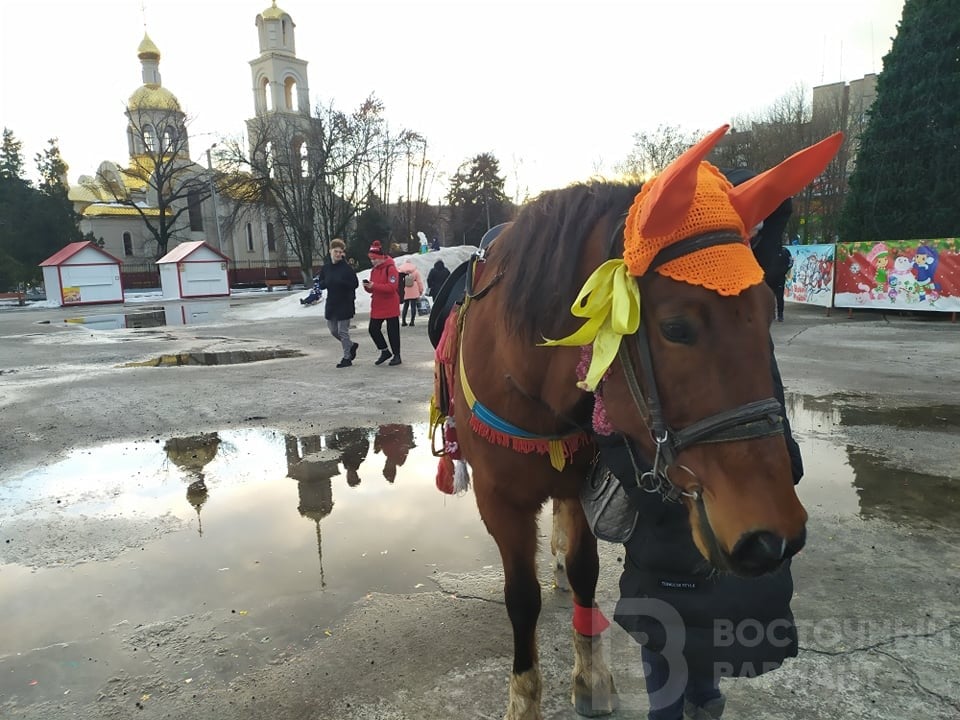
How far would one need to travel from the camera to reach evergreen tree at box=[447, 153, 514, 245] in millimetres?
53188

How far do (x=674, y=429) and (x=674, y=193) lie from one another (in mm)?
536

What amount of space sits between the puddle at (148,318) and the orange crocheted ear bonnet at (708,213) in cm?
1939

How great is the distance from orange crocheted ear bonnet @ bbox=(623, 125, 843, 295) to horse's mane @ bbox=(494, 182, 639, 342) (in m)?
0.23

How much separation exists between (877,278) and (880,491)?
13.5 metres

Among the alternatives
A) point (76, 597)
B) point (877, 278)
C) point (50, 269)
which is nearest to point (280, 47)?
point (50, 269)

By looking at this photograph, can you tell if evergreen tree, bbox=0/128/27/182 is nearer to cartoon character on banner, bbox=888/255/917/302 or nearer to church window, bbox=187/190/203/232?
church window, bbox=187/190/203/232

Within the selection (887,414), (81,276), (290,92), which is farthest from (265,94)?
(887,414)

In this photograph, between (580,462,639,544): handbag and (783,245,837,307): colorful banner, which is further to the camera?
(783,245,837,307): colorful banner

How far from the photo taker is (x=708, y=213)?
55.8 inches

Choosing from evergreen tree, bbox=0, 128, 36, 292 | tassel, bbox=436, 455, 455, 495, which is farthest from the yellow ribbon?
evergreen tree, bbox=0, 128, 36, 292

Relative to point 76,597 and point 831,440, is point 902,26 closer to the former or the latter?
point 831,440

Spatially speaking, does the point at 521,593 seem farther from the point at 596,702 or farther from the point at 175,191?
the point at 175,191

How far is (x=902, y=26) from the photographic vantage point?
16812 mm

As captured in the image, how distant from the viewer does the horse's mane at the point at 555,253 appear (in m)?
1.73
